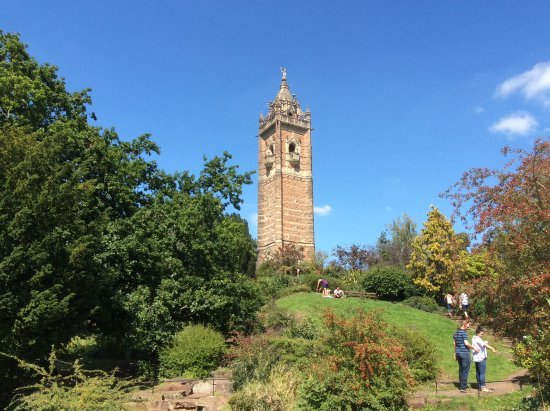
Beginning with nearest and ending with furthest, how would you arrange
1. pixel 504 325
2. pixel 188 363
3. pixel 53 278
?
pixel 504 325 → pixel 53 278 → pixel 188 363

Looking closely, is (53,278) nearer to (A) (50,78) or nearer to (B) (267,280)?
(A) (50,78)

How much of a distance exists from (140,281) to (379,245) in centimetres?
4259

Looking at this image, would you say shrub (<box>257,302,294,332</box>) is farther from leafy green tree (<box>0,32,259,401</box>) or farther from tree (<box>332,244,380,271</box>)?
tree (<box>332,244,380,271</box>)

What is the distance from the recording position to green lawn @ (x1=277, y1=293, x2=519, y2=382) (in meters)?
13.1

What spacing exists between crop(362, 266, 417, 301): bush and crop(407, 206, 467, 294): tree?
128cm

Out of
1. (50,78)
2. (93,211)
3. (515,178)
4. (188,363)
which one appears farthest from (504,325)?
(50,78)

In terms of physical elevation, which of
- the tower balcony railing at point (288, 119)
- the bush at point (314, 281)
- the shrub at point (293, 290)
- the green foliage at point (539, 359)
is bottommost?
the green foliage at point (539, 359)

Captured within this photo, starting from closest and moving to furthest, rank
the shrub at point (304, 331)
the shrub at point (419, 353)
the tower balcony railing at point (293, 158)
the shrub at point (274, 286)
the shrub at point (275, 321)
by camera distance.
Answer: the shrub at point (419, 353) → the shrub at point (304, 331) → the shrub at point (275, 321) → the shrub at point (274, 286) → the tower balcony railing at point (293, 158)

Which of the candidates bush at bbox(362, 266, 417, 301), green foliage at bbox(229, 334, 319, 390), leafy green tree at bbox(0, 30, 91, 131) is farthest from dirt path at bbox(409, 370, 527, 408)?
bush at bbox(362, 266, 417, 301)

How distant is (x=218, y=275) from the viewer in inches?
650

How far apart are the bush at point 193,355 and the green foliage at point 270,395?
4.04 m

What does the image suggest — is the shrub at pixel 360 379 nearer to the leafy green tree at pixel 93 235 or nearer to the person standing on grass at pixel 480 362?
the person standing on grass at pixel 480 362

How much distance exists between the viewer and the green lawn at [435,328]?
42.9 feet

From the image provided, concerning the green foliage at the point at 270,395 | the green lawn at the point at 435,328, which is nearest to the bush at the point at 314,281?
the green lawn at the point at 435,328
